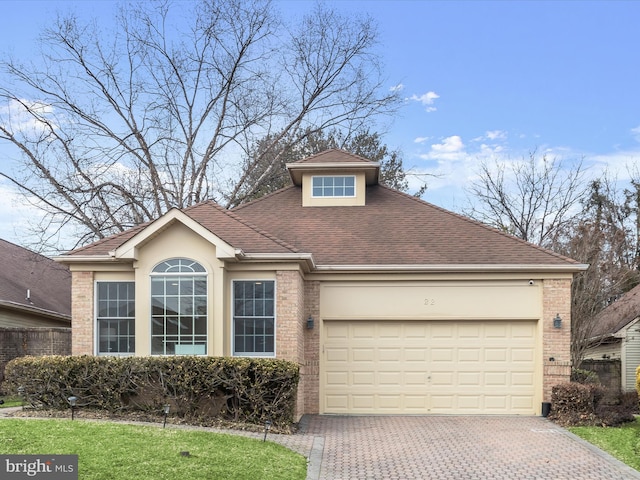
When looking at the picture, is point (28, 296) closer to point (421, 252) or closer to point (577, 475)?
point (421, 252)

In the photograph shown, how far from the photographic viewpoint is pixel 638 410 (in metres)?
17.2

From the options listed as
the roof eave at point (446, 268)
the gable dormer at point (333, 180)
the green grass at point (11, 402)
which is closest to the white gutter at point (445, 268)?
the roof eave at point (446, 268)

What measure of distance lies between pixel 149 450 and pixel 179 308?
16.8 feet

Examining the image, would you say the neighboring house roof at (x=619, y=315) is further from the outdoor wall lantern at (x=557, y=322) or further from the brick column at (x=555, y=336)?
the outdoor wall lantern at (x=557, y=322)

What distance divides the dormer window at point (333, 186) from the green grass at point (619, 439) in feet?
Result: 26.9

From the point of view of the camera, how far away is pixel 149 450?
9.97m

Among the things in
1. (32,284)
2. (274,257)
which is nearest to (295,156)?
(32,284)

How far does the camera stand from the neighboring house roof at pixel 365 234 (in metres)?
16.0

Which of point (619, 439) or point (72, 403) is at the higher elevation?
point (72, 403)

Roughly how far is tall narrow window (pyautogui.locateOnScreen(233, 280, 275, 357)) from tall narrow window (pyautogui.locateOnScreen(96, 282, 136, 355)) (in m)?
2.19

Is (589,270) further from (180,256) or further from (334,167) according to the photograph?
(180,256)

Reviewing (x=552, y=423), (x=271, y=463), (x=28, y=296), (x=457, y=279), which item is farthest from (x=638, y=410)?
(x=28, y=296)

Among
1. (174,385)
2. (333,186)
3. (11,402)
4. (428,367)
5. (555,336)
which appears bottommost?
(11,402)

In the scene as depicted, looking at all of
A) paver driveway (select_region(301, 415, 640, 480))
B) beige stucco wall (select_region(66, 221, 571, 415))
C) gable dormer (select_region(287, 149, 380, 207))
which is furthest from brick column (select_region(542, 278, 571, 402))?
gable dormer (select_region(287, 149, 380, 207))
